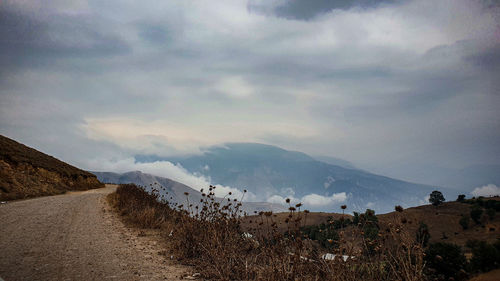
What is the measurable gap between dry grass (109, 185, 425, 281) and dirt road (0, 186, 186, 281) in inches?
28.8

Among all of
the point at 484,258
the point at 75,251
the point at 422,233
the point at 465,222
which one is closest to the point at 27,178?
the point at 75,251

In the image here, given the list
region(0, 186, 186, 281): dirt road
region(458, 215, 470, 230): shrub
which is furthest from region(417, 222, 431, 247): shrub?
region(458, 215, 470, 230): shrub

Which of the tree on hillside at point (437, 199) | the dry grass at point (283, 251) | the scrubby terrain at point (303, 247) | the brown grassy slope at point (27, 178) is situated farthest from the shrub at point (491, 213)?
the brown grassy slope at point (27, 178)

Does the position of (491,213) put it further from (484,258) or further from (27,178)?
(27,178)

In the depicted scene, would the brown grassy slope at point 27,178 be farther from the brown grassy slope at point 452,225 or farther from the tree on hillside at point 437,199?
the tree on hillside at point 437,199

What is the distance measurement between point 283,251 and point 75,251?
4.55 meters

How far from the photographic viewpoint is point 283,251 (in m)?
4.52

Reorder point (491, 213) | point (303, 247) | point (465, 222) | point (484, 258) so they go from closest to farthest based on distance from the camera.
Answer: point (303, 247) → point (484, 258) → point (491, 213) → point (465, 222)

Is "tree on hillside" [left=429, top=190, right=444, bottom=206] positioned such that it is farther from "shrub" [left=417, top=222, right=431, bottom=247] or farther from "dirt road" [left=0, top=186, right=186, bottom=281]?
"shrub" [left=417, top=222, right=431, bottom=247]

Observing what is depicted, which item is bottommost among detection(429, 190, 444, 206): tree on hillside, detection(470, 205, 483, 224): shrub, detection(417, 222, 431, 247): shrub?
detection(417, 222, 431, 247): shrub

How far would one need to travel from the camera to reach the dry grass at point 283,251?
356 cm

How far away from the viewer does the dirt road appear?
4.73 m

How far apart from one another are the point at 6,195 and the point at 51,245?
12.9 metres

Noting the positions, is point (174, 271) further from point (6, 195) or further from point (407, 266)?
point (6, 195)
